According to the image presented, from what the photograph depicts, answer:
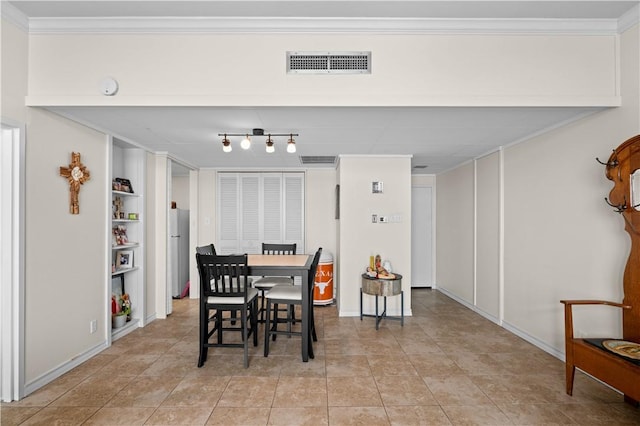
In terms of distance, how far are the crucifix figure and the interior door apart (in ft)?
17.1

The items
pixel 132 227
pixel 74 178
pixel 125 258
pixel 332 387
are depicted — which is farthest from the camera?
pixel 132 227

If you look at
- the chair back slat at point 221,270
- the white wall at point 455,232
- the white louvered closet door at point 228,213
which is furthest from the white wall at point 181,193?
the white wall at point 455,232

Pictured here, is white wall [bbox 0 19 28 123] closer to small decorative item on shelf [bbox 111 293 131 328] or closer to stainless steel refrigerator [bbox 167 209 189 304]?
small decorative item on shelf [bbox 111 293 131 328]

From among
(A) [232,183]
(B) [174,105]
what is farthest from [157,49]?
(A) [232,183]

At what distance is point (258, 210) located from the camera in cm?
554

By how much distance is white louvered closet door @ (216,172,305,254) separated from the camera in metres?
5.51

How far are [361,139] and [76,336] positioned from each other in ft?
11.1

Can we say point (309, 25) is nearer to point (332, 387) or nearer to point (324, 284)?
point (332, 387)

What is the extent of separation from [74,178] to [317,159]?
2.95 m

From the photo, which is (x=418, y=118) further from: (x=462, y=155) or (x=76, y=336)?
(x=76, y=336)

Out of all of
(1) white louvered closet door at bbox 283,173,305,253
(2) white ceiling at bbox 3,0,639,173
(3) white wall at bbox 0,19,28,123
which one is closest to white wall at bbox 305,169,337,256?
(1) white louvered closet door at bbox 283,173,305,253

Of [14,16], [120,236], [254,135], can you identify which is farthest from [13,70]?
[120,236]

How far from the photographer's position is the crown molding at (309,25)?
2.38 metres

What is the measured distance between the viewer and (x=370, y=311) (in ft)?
14.7
